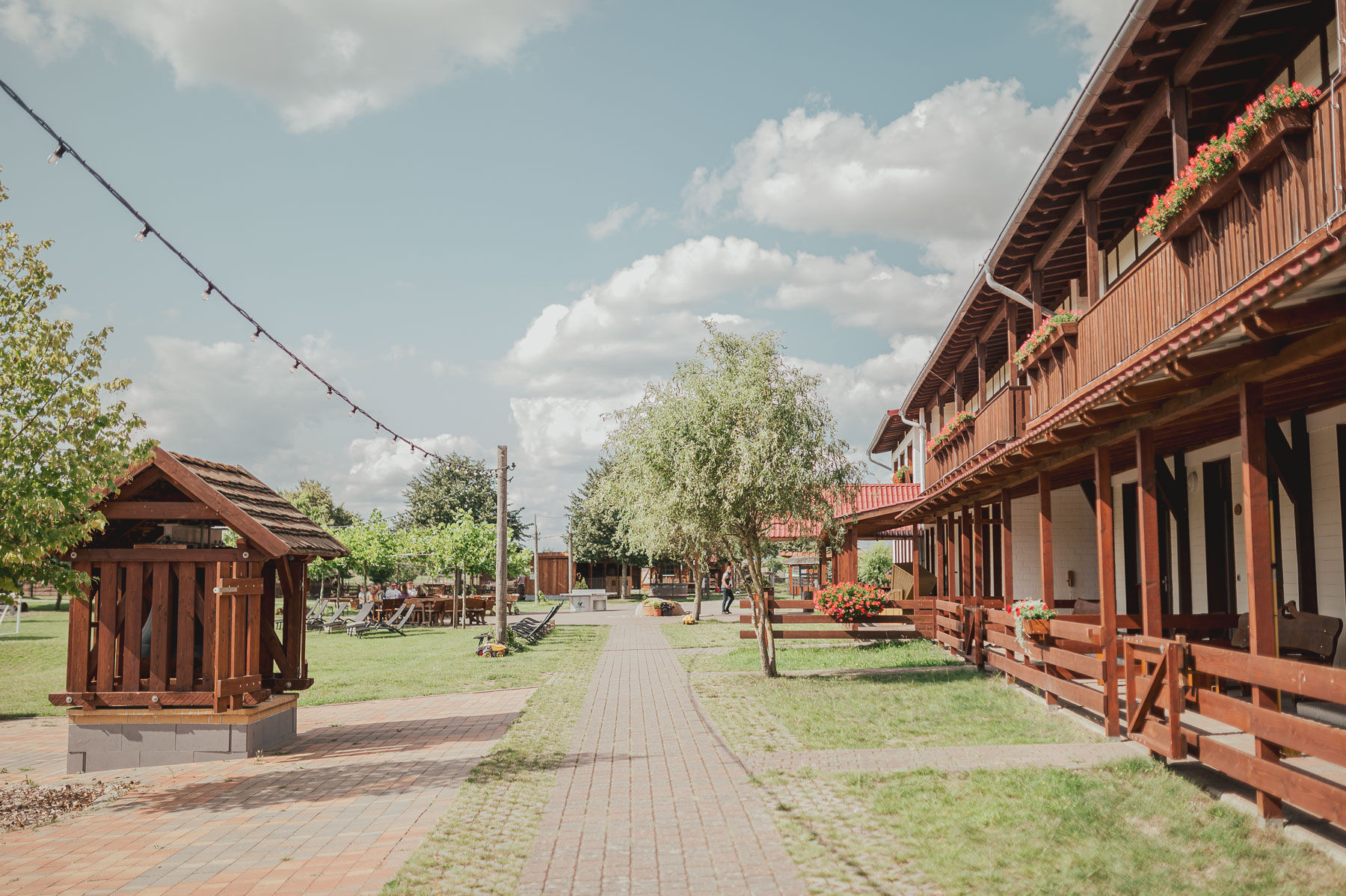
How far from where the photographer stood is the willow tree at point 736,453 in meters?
13.9

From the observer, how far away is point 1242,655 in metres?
6.04

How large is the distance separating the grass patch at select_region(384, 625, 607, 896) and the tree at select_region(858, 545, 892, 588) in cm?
2971

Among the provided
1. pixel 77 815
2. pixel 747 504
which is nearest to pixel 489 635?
pixel 747 504

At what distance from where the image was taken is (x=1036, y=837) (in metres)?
5.77

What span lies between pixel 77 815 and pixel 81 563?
9.18 feet

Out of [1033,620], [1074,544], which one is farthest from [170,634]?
[1074,544]

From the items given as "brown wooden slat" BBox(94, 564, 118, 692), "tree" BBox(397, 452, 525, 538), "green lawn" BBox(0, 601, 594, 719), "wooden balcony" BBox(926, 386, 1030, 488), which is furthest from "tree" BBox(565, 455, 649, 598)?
"brown wooden slat" BBox(94, 564, 118, 692)

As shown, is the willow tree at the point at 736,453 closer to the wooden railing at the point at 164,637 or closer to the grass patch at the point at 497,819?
the grass patch at the point at 497,819

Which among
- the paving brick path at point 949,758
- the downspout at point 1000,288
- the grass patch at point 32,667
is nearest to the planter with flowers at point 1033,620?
the paving brick path at point 949,758

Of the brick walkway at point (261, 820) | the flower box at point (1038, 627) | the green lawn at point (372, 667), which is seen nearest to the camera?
the brick walkway at point (261, 820)

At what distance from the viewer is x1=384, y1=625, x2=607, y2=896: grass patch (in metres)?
5.36

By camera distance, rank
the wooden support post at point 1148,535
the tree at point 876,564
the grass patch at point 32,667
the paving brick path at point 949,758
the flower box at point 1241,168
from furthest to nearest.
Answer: the tree at point 876,564 < the grass patch at point 32,667 < the wooden support post at point 1148,535 < the paving brick path at point 949,758 < the flower box at point 1241,168

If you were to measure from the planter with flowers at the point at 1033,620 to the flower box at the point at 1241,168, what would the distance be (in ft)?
15.0

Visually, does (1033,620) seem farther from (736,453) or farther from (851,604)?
(851,604)
